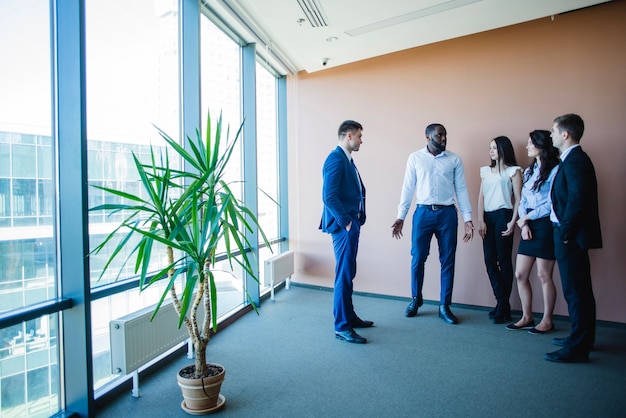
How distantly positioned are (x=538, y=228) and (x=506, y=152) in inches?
28.9

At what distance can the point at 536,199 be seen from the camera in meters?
2.99

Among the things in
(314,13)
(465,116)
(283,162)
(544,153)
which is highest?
(314,13)

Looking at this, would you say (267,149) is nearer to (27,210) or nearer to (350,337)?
(350,337)

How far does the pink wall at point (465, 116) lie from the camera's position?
10.7 ft

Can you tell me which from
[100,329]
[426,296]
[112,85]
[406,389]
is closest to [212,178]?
[112,85]

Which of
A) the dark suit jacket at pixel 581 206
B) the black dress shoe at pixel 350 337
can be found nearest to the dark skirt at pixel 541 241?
the dark suit jacket at pixel 581 206

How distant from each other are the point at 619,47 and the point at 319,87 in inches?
112

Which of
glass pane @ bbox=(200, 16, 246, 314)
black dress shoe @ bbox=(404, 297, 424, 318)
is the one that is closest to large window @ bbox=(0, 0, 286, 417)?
glass pane @ bbox=(200, 16, 246, 314)

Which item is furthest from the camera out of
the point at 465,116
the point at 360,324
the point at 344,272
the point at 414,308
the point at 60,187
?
the point at 465,116

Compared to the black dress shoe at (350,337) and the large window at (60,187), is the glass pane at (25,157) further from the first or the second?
the black dress shoe at (350,337)

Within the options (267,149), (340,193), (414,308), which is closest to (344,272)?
(340,193)

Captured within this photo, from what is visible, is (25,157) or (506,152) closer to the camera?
(25,157)

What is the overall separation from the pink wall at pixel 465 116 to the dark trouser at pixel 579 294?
1057 mm

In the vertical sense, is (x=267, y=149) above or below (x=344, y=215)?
above
